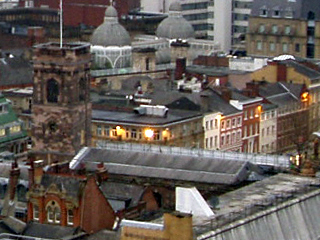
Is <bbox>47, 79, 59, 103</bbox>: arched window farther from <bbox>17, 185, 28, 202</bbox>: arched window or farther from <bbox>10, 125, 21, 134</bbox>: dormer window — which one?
<bbox>17, 185, 28, 202</bbox>: arched window

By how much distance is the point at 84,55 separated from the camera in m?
148

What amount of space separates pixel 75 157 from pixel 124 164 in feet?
20.5

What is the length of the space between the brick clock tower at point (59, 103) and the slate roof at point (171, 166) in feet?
35.2

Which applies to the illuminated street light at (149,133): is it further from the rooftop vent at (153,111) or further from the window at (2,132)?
the window at (2,132)

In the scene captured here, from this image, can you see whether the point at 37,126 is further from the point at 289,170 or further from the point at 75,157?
the point at 289,170

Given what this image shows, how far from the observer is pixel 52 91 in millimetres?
147750

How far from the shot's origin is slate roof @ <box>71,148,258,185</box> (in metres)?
128

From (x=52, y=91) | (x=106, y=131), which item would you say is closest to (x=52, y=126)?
(x=52, y=91)

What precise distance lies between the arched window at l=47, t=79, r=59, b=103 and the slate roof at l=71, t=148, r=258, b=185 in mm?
12725

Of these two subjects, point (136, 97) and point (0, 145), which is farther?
point (136, 97)

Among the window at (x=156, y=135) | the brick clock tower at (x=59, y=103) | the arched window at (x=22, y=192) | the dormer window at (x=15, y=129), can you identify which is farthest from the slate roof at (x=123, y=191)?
the dormer window at (x=15, y=129)

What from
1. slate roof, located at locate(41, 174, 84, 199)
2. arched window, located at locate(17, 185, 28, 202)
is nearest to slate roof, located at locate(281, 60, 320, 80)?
arched window, located at locate(17, 185, 28, 202)

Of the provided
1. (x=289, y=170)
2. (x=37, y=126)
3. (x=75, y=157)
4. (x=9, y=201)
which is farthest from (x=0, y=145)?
(x=289, y=170)

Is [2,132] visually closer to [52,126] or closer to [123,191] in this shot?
[52,126]
